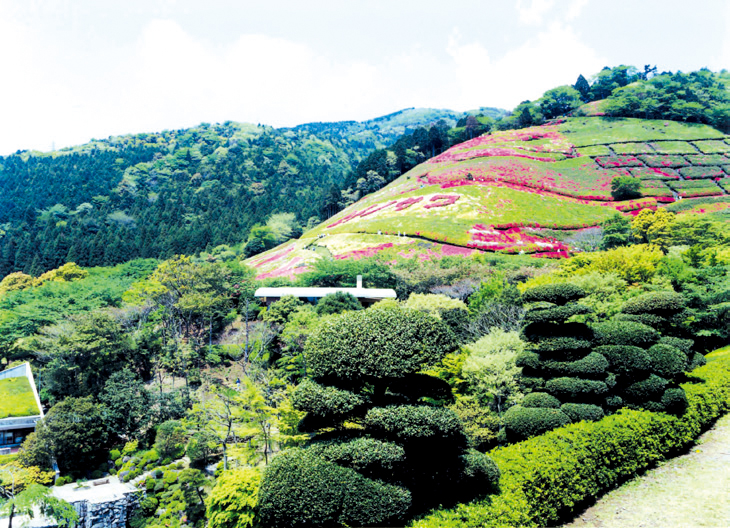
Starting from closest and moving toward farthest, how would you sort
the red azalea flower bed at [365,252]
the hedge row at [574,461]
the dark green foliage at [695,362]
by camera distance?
1. the hedge row at [574,461]
2. the dark green foliage at [695,362]
3. the red azalea flower bed at [365,252]

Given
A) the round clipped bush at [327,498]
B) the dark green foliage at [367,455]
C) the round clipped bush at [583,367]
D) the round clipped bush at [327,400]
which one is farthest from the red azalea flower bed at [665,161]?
the round clipped bush at [327,498]

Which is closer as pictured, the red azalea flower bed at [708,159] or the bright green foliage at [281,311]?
the bright green foliage at [281,311]

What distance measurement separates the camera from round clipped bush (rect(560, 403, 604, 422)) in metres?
Answer: 12.0

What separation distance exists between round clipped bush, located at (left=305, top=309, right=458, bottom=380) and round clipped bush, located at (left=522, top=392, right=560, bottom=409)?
4360 mm

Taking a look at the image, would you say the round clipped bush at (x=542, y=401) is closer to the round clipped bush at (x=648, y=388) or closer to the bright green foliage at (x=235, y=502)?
the round clipped bush at (x=648, y=388)

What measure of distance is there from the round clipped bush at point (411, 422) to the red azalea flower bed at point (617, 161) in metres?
74.4

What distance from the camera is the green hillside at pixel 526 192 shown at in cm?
4984

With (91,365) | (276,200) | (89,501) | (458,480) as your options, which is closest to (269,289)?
(91,365)

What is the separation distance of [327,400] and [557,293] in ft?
26.3

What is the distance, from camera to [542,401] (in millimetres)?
12602

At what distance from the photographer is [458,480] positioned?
30.1ft

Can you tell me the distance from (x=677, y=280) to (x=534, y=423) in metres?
16.9

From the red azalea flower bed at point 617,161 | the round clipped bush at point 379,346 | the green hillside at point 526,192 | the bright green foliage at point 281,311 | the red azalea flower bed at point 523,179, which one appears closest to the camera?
the round clipped bush at point 379,346

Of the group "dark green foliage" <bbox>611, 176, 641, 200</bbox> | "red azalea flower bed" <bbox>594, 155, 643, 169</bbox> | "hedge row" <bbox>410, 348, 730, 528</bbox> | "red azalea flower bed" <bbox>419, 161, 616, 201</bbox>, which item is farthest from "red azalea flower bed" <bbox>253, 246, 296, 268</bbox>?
"red azalea flower bed" <bbox>594, 155, 643, 169</bbox>
